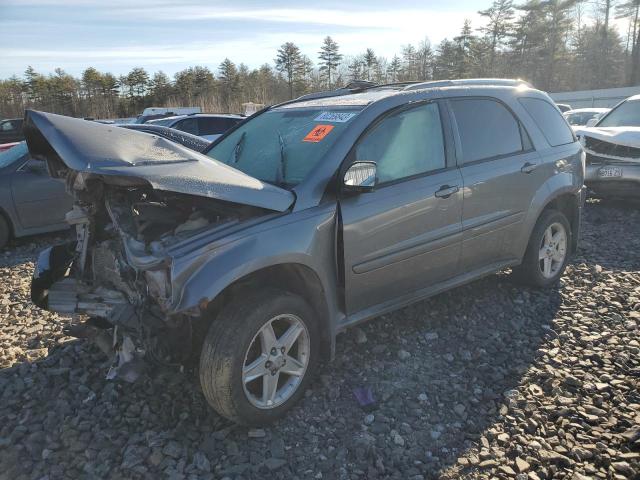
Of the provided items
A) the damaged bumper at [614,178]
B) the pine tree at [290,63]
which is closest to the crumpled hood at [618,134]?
the damaged bumper at [614,178]

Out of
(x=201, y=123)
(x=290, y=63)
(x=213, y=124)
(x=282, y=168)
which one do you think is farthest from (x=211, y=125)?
(x=290, y=63)

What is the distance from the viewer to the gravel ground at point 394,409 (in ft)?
8.63

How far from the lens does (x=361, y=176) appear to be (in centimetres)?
302

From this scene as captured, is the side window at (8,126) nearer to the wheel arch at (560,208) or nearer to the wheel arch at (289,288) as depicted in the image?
the wheel arch at (289,288)

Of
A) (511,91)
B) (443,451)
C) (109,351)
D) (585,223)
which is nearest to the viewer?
(443,451)

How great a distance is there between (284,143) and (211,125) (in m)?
9.43

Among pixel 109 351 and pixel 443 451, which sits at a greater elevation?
pixel 109 351

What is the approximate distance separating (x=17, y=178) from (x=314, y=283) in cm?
556

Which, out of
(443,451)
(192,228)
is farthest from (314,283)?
(443,451)

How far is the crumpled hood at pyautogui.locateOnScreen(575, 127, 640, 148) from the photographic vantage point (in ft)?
24.4

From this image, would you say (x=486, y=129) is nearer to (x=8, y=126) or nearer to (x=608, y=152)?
(x=608, y=152)

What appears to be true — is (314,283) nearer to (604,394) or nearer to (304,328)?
(304,328)

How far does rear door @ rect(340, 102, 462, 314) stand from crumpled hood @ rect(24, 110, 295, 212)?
557 millimetres

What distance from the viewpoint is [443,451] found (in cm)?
271
